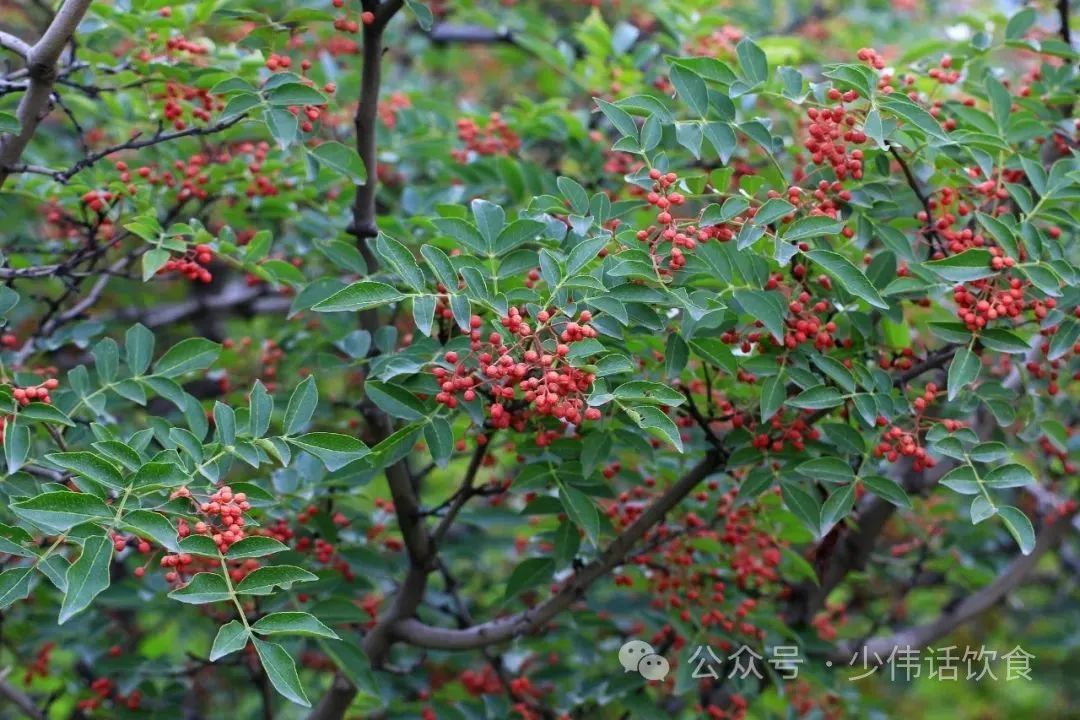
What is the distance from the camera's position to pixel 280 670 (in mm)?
1884

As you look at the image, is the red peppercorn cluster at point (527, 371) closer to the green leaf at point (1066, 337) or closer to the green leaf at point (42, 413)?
the green leaf at point (42, 413)

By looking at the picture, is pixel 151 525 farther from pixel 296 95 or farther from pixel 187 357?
pixel 296 95

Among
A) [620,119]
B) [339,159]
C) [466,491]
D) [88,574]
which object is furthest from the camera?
[466,491]

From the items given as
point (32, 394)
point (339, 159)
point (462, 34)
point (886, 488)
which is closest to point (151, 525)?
point (32, 394)

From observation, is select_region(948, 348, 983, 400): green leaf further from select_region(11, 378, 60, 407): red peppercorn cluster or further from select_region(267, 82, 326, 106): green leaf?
select_region(11, 378, 60, 407): red peppercorn cluster

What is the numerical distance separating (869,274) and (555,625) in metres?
1.35

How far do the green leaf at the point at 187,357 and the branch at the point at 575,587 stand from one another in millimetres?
869

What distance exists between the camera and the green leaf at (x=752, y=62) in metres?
2.31

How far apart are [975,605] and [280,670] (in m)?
2.63

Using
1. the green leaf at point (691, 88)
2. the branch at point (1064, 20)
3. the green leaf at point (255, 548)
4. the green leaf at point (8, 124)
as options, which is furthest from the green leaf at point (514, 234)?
the branch at point (1064, 20)

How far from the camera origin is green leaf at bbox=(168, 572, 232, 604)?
191cm

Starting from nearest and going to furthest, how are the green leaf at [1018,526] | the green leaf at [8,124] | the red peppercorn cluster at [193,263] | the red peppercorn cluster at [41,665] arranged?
1. the green leaf at [1018,526]
2. the green leaf at [8,124]
3. the red peppercorn cluster at [193,263]
4. the red peppercorn cluster at [41,665]

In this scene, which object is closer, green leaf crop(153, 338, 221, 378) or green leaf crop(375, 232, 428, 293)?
green leaf crop(375, 232, 428, 293)

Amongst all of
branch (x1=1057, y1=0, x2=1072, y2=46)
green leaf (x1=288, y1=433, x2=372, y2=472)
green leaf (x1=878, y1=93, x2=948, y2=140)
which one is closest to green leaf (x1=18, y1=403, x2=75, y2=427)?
green leaf (x1=288, y1=433, x2=372, y2=472)
